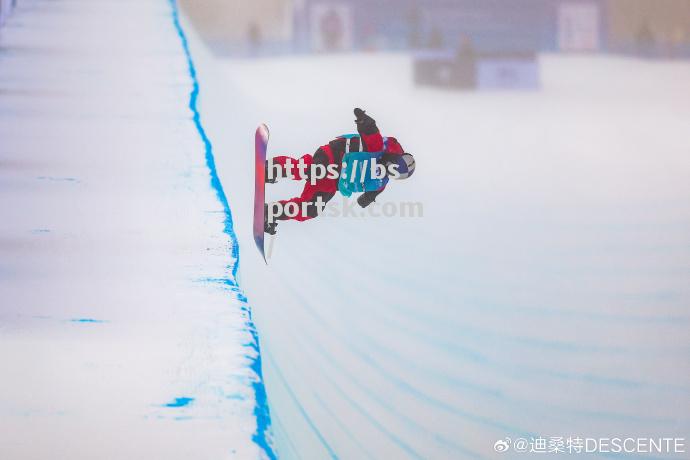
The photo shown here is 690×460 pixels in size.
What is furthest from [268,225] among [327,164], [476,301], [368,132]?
[476,301]

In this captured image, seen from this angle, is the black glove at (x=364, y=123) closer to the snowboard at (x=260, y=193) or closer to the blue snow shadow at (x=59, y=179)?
the snowboard at (x=260, y=193)

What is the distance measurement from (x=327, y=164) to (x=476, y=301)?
987 mm

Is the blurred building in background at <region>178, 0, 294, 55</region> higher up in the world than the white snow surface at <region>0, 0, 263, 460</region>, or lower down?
higher up

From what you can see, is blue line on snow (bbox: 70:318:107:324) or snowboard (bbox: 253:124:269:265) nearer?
blue line on snow (bbox: 70:318:107:324)

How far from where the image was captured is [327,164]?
151 cm

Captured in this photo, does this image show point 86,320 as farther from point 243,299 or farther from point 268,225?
point 268,225

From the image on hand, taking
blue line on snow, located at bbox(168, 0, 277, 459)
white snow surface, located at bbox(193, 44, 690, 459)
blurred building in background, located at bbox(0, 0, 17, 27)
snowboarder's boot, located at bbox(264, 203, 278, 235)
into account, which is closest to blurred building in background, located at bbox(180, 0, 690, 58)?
white snow surface, located at bbox(193, 44, 690, 459)

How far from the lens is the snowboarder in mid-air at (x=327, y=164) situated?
1.49 metres

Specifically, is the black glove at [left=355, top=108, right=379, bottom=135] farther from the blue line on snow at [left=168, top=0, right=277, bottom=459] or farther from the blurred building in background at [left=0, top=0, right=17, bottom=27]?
the blurred building in background at [left=0, top=0, right=17, bottom=27]

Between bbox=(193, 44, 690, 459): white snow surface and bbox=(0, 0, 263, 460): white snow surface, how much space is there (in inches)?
5.3

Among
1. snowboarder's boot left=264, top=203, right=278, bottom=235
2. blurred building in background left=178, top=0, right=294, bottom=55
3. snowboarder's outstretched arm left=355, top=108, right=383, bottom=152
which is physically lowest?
snowboarder's boot left=264, top=203, right=278, bottom=235

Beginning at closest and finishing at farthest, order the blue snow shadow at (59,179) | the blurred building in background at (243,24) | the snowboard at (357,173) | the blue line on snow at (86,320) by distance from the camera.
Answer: the blue line on snow at (86,320)
the blue snow shadow at (59,179)
the snowboard at (357,173)
the blurred building in background at (243,24)

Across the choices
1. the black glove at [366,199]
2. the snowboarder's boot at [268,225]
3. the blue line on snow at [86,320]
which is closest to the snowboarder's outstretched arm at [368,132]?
the black glove at [366,199]

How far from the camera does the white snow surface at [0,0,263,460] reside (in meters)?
0.77
